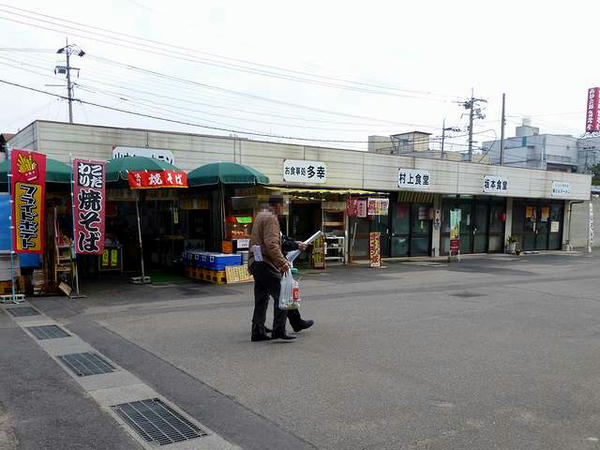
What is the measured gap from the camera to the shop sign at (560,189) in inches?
924

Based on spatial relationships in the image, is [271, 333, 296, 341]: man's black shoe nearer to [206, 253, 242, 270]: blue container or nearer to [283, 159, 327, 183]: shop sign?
[206, 253, 242, 270]: blue container

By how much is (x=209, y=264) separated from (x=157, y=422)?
26.6ft

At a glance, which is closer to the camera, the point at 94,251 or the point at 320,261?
the point at 94,251

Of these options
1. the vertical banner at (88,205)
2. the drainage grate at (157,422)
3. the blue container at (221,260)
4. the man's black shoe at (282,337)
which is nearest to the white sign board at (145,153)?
the vertical banner at (88,205)

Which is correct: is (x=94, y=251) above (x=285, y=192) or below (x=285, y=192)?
below

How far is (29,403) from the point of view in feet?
14.4

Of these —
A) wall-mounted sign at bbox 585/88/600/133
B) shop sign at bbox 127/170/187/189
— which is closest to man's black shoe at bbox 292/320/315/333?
shop sign at bbox 127/170/187/189

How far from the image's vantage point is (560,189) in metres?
23.8

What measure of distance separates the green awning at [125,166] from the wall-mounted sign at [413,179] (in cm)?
947

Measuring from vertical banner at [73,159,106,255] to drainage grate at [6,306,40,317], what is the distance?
1.45 m

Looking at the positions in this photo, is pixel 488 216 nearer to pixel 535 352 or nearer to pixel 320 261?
pixel 320 261

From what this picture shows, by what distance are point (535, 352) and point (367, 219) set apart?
463 inches

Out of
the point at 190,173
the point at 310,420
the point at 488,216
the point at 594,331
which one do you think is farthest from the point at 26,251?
the point at 488,216

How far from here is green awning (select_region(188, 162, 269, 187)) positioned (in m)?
11.7
